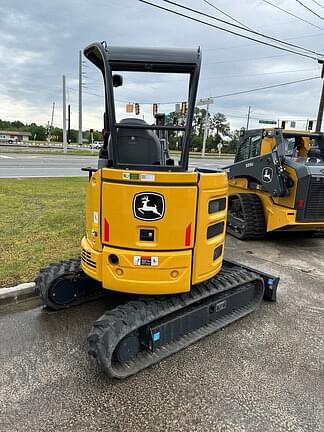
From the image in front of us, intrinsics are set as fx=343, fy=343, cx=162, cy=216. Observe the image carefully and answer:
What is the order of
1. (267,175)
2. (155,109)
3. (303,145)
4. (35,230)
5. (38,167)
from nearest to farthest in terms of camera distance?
(155,109), (35,230), (267,175), (303,145), (38,167)

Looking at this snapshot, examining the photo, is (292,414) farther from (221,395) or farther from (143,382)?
(143,382)

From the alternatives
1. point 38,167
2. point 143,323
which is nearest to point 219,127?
point 38,167

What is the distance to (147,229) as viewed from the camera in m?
2.96

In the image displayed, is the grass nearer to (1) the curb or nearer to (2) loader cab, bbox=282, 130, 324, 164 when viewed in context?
(1) the curb

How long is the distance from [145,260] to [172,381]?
1.02 m

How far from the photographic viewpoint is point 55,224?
6.99 metres

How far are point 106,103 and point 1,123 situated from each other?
11754 centimetres

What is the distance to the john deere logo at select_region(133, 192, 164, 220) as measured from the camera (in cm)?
287

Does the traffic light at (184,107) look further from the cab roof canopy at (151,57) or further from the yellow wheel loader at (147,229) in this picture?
the cab roof canopy at (151,57)

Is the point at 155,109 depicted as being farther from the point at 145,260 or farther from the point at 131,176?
the point at 145,260

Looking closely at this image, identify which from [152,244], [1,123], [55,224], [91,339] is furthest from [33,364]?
[1,123]

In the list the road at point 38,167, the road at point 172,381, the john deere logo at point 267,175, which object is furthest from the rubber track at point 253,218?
the road at point 38,167

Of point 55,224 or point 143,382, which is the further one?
point 55,224

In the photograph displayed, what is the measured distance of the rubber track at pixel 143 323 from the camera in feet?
8.82
